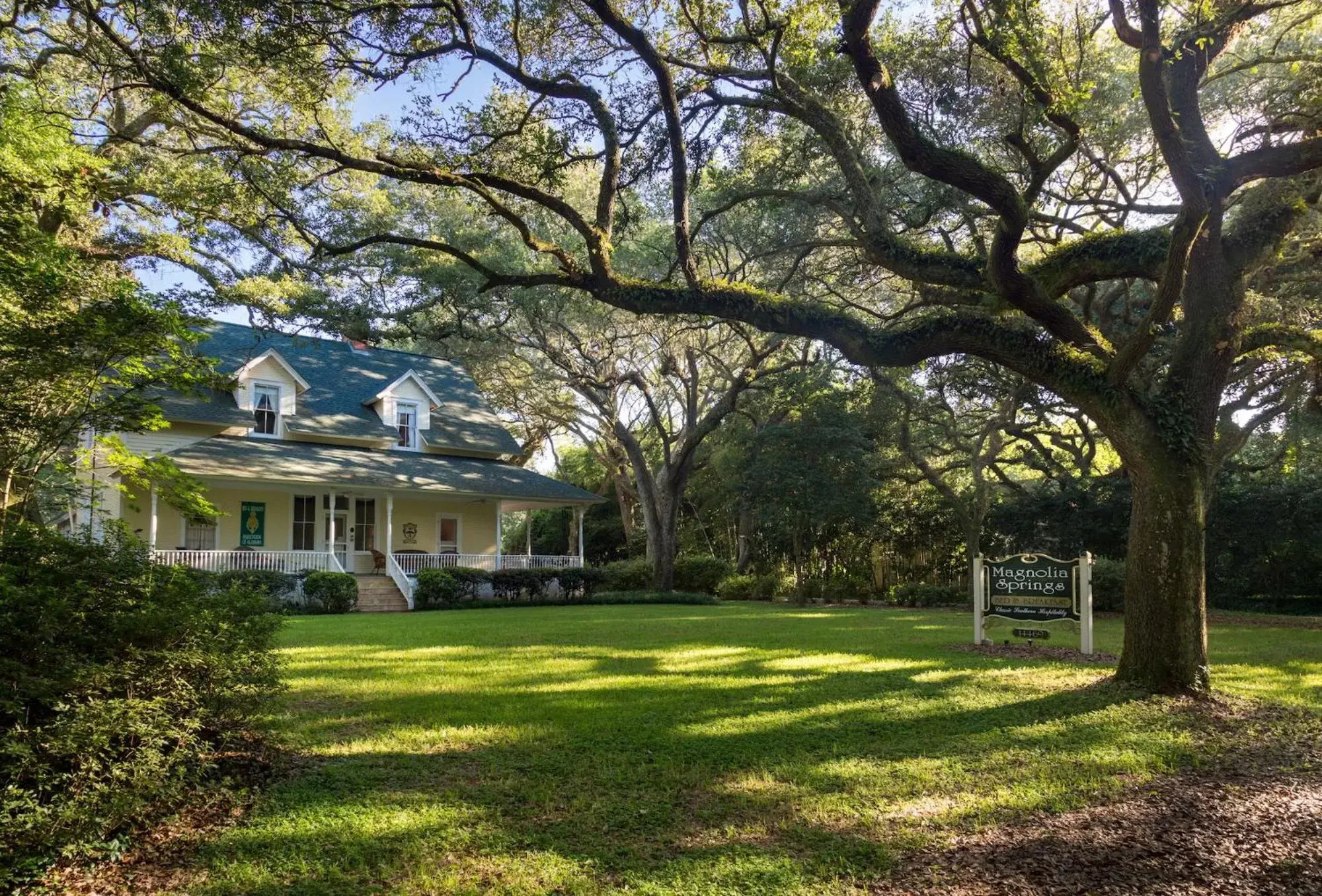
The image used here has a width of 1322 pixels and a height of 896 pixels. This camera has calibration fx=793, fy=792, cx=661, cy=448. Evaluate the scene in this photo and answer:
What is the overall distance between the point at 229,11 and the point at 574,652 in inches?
331

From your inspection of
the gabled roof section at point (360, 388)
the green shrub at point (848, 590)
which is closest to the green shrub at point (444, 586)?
the gabled roof section at point (360, 388)

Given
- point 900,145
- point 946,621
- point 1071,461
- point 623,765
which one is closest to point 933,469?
point 1071,461

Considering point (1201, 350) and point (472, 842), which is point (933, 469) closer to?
point (1201, 350)

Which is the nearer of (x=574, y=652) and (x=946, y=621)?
(x=574, y=652)

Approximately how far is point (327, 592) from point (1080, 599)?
52.7 feet

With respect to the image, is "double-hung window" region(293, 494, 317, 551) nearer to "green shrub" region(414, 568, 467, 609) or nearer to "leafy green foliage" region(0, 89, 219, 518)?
"green shrub" region(414, 568, 467, 609)

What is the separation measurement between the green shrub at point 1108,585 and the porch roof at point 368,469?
14.7 meters

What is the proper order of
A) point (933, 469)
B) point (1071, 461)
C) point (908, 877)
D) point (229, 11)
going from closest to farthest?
1. point (908, 877)
2. point (229, 11)
3. point (933, 469)
4. point (1071, 461)

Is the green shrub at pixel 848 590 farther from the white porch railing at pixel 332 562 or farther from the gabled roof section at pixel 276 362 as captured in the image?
the gabled roof section at pixel 276 362

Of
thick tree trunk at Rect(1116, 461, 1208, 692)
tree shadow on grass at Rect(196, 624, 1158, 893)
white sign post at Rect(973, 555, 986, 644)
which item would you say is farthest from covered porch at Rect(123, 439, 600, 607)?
thick tree trunk at Rect(1116, 461, 1208, 692)

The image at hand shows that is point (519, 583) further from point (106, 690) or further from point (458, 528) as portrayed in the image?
point (106, 690)

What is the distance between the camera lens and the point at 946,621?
16156mm

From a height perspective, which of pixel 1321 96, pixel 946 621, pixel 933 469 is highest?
pixel 1321 96

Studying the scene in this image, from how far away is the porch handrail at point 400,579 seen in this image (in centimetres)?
2091
